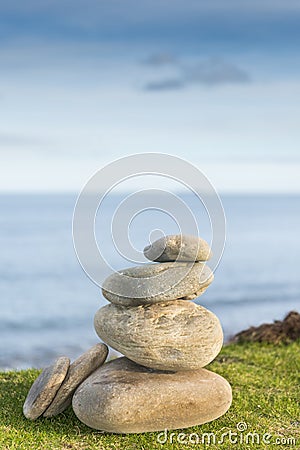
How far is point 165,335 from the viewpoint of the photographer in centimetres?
650

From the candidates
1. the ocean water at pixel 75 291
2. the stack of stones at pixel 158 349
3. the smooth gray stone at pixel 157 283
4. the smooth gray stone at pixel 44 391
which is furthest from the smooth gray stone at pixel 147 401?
the ocean water at pixel 75 291

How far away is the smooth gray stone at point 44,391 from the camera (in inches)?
261

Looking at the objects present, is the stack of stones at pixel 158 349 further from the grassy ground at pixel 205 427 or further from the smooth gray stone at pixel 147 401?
the grassy ground at pixel 205 427

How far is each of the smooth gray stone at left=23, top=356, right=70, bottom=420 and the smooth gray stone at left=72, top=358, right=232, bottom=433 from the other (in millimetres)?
260

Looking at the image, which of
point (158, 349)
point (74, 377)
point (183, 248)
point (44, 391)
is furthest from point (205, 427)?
point (183, 248)

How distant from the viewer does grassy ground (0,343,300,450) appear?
6.26 meters

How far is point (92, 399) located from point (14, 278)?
70.8 ft

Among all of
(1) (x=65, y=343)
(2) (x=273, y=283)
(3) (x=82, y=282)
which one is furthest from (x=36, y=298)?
(2) (x=273, y=283)

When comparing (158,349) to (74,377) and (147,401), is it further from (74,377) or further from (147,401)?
(74,377)

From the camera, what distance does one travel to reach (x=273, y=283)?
25.1 meters

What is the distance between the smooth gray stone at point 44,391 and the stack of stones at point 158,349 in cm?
28

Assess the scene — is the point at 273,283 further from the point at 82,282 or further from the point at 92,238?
the point at 92,238

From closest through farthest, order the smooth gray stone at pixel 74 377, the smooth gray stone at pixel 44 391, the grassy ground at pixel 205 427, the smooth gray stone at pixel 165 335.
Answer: the grassy ground at pixel 205 427
the smooth gray stone at pixel 165 335
the smooth gray stone at pixel 44 391
the smooth gray stone at pixel 74 377

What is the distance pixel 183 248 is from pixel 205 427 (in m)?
1.93
